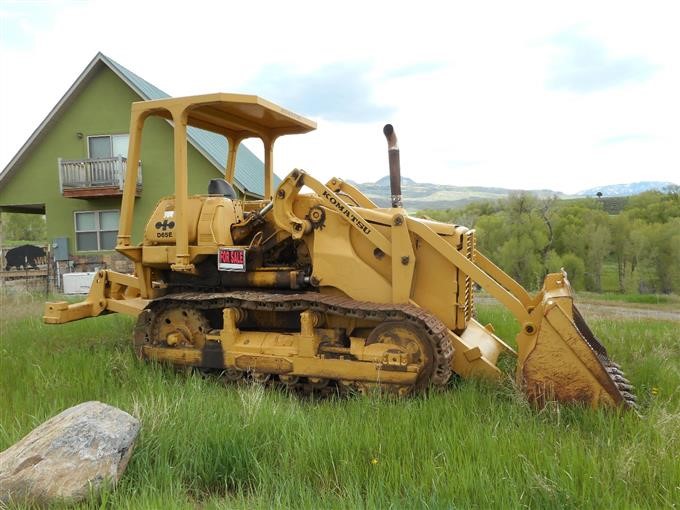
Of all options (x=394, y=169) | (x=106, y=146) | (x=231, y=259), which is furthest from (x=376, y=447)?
(x=106, y=146)

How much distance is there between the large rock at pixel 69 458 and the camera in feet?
9.84

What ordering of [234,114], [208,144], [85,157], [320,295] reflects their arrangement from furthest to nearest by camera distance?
[85,157], [208,144], [234,114], [320,295]

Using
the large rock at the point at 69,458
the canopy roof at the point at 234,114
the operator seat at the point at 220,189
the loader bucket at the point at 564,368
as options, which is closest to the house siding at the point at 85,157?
the canopy roof at the point at 234,114

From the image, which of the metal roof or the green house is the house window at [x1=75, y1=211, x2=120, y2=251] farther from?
the metal roof

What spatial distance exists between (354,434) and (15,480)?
6.26 feet

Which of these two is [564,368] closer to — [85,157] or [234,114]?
[234,114]

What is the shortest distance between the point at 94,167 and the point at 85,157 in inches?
47.1

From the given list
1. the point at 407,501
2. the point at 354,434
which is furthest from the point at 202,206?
the point at 407,501

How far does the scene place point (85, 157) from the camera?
2084cm

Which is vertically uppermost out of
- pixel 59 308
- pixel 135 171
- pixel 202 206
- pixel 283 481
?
pixel 135 171

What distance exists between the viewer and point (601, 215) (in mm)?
36469

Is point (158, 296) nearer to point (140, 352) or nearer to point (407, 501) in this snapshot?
point (140, 352)

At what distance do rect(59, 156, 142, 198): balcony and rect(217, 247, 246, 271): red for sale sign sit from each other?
15468 mm

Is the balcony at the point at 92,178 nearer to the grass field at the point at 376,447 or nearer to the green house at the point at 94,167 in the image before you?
the green house at the point at 94,167
